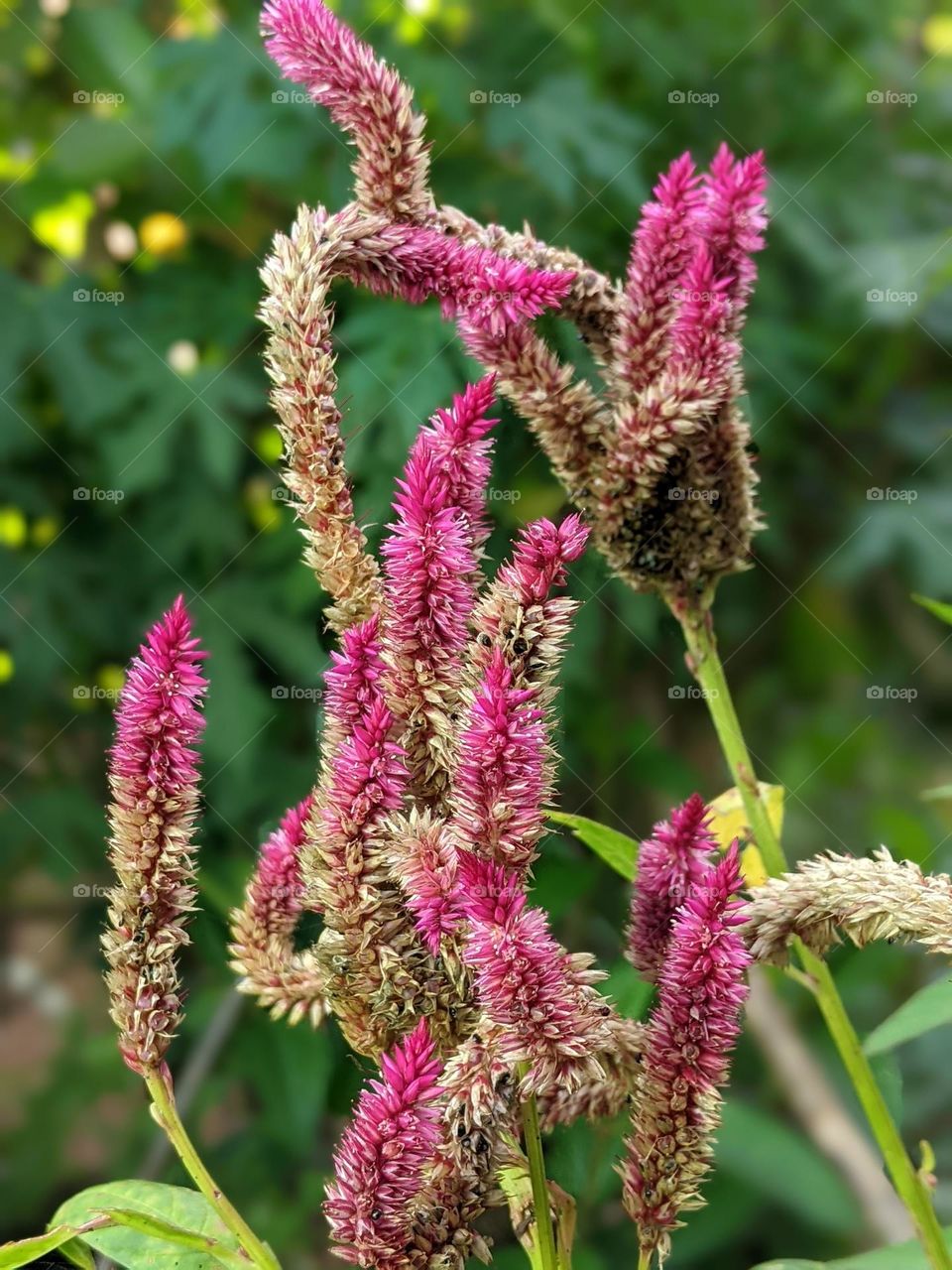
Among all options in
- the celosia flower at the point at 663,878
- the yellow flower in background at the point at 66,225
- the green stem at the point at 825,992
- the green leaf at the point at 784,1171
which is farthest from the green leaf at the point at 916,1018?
the yellow flower in background at the point at 66,225

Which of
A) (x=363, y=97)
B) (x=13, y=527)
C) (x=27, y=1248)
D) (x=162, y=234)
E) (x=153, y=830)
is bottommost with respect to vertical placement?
(x=27, y=1248)

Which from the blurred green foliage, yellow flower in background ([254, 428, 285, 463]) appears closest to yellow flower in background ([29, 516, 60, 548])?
the blurred green foliage

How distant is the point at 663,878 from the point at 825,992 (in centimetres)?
12

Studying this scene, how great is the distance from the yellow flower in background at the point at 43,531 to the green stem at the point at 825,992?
3.18 ft

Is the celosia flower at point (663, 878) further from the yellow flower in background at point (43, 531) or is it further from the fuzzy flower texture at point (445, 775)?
the yellow flower in background at point (43, 531)

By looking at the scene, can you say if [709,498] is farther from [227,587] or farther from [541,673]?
[227,587]

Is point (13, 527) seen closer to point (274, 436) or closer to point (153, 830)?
point (274, 436)

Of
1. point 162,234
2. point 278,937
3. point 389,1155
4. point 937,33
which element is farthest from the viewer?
point 937,33

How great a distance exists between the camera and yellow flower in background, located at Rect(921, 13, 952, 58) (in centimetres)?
162

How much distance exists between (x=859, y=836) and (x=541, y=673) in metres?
1.39

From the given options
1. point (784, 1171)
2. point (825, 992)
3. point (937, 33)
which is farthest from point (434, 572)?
point (937, 33)

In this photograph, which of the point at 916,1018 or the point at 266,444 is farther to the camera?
the point at 266,444

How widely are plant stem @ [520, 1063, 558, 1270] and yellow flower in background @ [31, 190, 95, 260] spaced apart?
1170 millimetres

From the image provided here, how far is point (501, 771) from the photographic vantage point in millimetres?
311
